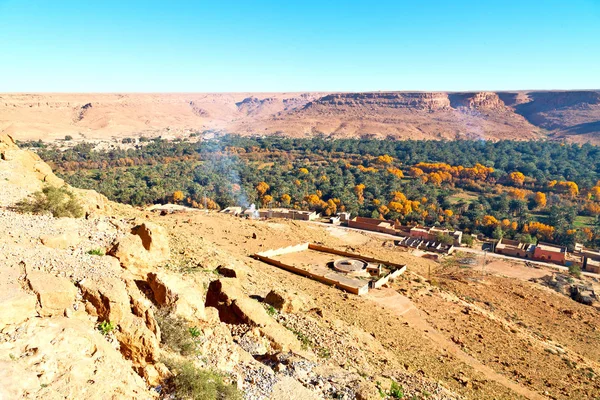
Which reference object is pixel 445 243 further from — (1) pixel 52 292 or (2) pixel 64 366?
(2) pixel 64 366

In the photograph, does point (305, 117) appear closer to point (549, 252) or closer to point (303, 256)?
point (549, 252)

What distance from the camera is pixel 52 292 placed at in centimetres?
604

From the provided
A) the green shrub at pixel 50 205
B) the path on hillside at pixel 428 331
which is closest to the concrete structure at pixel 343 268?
the path on hillside at pixel 428 331

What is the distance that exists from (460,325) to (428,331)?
1799mm

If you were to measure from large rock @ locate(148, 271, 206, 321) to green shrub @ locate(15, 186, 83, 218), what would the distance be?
525cm

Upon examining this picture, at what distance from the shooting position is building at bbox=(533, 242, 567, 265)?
32812mm

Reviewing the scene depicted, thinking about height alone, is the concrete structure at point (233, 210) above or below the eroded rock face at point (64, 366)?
below

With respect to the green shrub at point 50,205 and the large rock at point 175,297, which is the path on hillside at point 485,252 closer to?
the green shrub at point 50,205

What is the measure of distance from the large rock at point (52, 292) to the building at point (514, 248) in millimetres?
35806

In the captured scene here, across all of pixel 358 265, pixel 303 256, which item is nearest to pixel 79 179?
pixel 303 256

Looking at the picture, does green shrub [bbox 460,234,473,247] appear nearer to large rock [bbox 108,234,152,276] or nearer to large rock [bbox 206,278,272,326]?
large rock [bbox 206,278,272,326]

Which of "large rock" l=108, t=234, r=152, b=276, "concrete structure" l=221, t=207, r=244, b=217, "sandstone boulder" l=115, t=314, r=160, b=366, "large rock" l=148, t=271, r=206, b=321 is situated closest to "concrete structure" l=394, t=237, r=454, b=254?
"concrete structure" l=221, t=207, r=244, b=217

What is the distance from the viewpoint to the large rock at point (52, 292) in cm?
595

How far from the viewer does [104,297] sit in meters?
6.44
